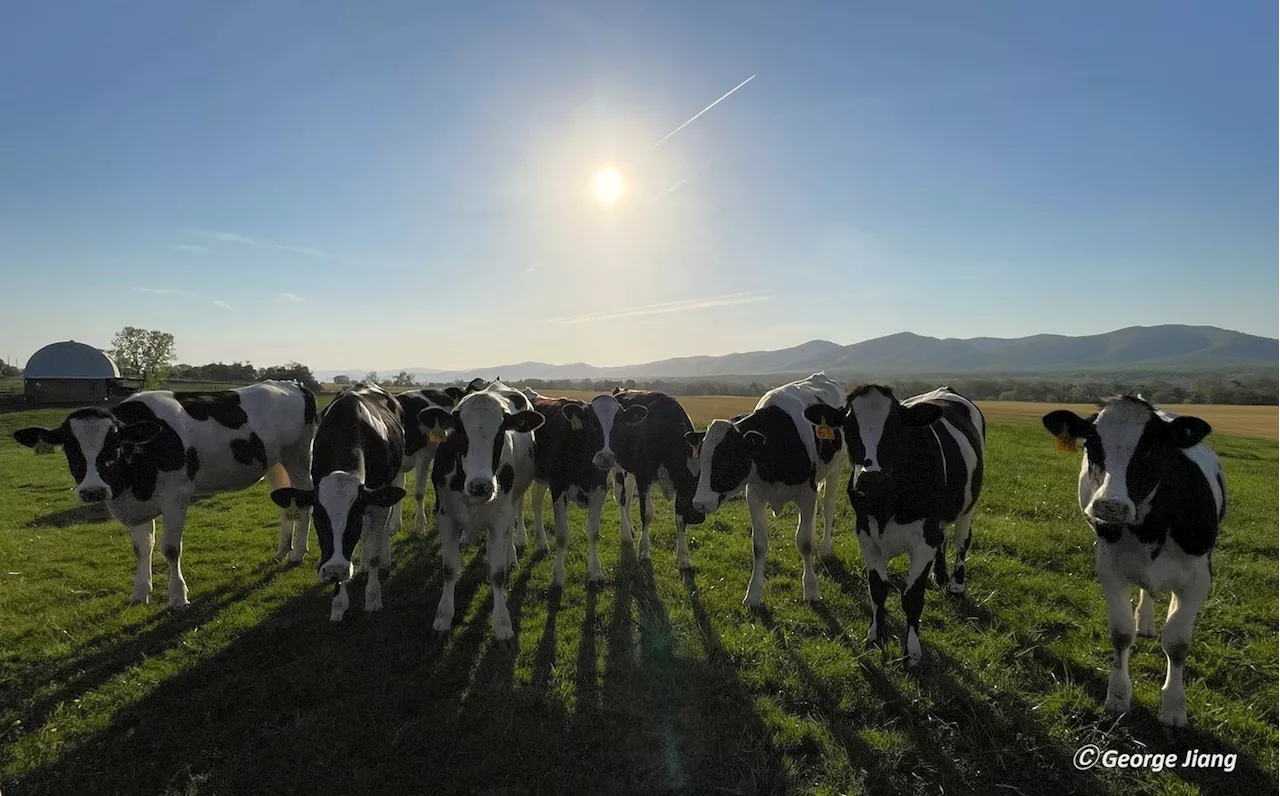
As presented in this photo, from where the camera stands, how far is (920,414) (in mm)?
5496

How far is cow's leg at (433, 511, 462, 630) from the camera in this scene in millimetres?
6582

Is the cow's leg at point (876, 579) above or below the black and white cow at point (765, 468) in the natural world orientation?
below

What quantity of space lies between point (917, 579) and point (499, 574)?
13.9ft

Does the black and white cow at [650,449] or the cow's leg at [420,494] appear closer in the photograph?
the black and white cow at [650,449]

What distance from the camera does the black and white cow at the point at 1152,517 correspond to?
14.1 feet

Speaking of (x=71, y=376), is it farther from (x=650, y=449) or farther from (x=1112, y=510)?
(x=1112, y=510)

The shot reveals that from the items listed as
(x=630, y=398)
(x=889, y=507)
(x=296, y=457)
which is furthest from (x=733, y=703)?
(x=296, y=457)

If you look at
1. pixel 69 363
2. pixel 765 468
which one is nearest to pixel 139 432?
pixel 765 468

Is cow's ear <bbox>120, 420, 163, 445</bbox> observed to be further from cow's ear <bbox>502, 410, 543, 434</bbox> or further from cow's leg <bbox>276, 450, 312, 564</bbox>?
cow's ear <bbox>502, 410, 543, 434</bbox>

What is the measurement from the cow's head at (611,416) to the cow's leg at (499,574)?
1809 millimetres

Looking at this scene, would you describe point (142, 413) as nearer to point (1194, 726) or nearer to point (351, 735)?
point (351, 735)

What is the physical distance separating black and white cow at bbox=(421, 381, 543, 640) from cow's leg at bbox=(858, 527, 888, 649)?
3668 mm

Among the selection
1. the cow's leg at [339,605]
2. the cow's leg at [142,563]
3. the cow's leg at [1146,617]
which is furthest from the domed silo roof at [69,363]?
the cow's leg at [1146,617]

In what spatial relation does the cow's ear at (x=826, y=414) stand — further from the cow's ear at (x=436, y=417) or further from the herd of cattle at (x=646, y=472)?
the cow's ear at (x=436, y=417)
